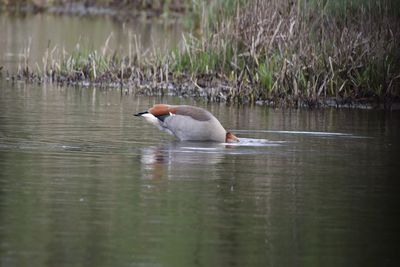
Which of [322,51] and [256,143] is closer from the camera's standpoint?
[256,143]

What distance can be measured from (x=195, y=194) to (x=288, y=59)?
10.8 metres

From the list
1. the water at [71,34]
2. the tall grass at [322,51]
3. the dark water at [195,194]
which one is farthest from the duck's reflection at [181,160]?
the water at [71,34]

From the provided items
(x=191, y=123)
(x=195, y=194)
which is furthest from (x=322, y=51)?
(x=195, y=194)

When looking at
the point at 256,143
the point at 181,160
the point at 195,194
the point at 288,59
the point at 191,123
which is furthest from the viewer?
the point at 288,59

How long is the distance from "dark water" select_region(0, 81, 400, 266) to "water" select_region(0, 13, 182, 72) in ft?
40.6

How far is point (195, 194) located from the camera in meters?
11.6

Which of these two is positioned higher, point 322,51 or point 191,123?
point 322,51

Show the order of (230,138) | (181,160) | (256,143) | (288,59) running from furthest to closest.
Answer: (288,59) → (256,143) → (230,138) → (181,160)

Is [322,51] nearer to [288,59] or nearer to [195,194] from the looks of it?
[288,59]

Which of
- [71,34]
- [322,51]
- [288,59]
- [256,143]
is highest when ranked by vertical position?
[71,34]

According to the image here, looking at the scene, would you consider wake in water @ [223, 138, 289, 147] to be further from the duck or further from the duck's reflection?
the duck's reflection

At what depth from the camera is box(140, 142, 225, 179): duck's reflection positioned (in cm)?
1304

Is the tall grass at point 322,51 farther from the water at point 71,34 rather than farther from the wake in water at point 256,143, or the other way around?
the water at point 71,34

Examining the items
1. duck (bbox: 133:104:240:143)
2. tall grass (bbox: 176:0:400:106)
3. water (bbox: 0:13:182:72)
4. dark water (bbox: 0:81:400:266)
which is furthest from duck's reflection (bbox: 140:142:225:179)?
water (bbox: 0:13:182:72)
